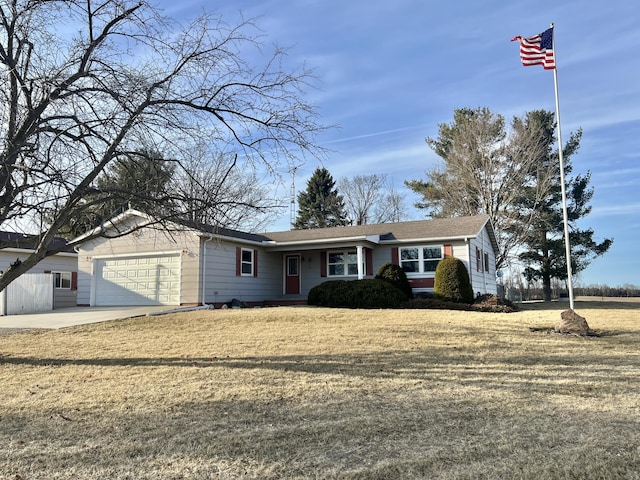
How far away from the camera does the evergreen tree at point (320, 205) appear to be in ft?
132

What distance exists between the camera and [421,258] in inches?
763

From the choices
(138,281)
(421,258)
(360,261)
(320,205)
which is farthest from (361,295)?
(320,205)

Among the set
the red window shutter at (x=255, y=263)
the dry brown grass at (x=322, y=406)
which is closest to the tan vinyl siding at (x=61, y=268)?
the red window shutter at (x=255, y=263)

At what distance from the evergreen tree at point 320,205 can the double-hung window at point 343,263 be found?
63.7ft

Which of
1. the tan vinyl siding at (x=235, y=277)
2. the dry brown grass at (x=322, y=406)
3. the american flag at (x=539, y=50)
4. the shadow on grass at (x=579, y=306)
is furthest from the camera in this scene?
the shadow on grass at (x=579, y=306)

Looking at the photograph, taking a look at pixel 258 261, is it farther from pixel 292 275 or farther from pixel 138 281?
pixel 138 281

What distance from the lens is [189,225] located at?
24.5 ft

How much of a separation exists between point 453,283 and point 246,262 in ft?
26.5

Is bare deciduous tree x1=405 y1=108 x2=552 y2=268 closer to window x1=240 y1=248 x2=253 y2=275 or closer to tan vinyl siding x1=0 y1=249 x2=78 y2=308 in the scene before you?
window x1=240 y1=248 x2=253 y2=275

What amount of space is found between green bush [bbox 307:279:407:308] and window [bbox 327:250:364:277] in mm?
2681

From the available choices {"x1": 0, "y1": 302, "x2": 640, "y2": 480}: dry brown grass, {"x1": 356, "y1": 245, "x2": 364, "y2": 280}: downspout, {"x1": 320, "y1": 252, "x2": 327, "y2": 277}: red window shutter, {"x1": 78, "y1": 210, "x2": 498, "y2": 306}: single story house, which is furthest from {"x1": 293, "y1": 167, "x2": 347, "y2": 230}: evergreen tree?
{"x1": 0, "y1": 302, "x2": 640, "y2": 480}: dry brown grass

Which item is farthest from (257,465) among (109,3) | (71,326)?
(71,326)

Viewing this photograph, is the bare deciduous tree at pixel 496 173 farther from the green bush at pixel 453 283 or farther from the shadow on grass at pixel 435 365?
the shadow on grass at pixel 435 365

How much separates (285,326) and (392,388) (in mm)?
5535
